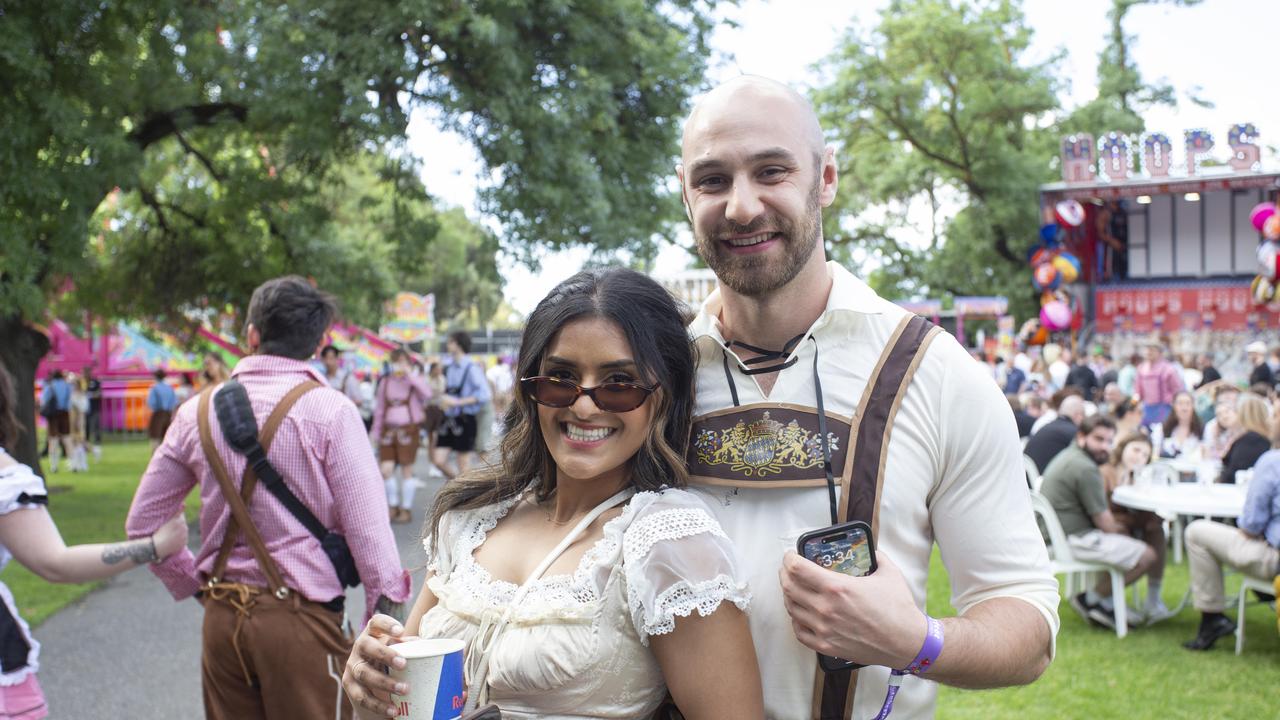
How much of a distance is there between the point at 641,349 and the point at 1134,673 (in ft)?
18.3

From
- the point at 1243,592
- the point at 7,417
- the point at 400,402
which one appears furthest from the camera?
the point at 400,402

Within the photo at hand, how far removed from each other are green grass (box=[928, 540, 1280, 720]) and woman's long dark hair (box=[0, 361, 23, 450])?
450 centimetres

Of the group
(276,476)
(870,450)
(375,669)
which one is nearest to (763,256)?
(870,450)

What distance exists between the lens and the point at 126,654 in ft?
21.9

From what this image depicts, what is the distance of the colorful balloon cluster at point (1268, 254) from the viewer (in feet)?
76.6

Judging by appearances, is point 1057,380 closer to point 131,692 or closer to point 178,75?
point 178,75

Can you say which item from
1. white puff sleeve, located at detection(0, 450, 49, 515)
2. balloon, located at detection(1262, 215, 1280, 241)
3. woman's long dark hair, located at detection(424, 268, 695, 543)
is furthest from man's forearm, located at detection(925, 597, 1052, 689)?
balloon, located at detection(1262, 215, 1280, 241)

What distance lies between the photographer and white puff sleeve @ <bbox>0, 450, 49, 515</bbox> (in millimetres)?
2951

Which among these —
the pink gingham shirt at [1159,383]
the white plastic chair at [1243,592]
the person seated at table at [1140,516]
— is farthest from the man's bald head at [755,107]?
the pink gingham shirt at [1159,383]

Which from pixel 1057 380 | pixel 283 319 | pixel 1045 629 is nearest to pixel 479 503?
pixel 1045 629

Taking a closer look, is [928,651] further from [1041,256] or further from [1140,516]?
[1041,256]

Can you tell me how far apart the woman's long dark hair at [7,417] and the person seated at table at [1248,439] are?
845cm

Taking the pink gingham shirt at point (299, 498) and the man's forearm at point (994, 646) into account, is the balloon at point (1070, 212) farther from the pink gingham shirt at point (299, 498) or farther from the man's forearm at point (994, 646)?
the man's forearm at point (994, 646)

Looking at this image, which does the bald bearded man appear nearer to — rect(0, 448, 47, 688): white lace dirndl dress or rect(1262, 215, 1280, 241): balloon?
rect(0, 448, 47, 688): white lace dirndl dress
